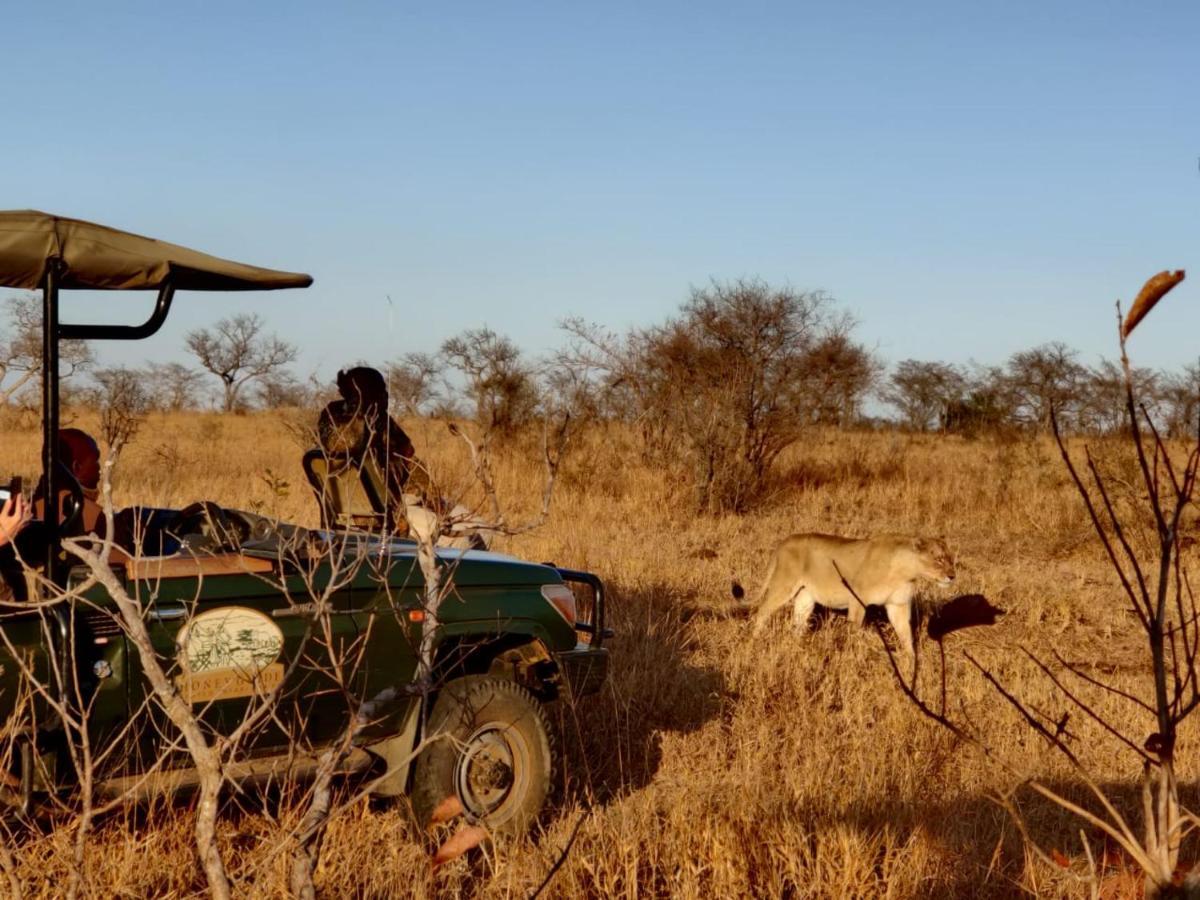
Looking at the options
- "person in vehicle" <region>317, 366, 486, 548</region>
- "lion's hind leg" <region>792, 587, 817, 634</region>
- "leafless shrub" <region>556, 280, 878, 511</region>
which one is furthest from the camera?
"leafless shrub" <region>556, 280, 878, 511</region>

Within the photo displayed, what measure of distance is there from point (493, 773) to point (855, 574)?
14.0ft

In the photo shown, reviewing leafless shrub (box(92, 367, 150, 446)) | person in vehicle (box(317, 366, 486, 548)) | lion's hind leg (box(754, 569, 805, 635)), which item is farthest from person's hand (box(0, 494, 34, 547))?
lion's hind leg (box(754, 569, 805, 635))

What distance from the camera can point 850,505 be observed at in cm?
1602

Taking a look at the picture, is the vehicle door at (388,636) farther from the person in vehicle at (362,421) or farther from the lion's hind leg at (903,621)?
the lion's hind leg at (903,621)

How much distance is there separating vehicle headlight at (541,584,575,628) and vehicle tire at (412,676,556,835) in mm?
409

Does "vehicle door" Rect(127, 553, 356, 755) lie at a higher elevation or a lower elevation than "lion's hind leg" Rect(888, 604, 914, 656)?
higher

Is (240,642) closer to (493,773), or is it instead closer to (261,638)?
(261,638)

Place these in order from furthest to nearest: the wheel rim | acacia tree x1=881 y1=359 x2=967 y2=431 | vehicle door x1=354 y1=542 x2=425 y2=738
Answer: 1. acacia tree x1=881 y1=359 x2=967 y2=431
2. the wheel rim
3. vehicle door x1=354 y1=542 x2=425 y2=738

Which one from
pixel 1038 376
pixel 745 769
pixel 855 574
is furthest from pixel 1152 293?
pixel 1038 376

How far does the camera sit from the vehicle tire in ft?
15.3

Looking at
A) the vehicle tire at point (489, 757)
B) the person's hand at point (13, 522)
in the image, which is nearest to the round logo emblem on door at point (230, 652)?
the vehicle tire at point (489, 757)

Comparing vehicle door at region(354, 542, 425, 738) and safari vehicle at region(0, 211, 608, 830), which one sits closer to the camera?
safari vehicle at region(0, 211, 608, 830)

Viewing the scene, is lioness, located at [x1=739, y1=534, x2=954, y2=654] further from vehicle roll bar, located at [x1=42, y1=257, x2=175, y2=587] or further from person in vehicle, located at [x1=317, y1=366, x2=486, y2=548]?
vehicle roll bar, located at [x1=42, y1=257, x2=175, y2=587]

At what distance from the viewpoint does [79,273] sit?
4539 mm
